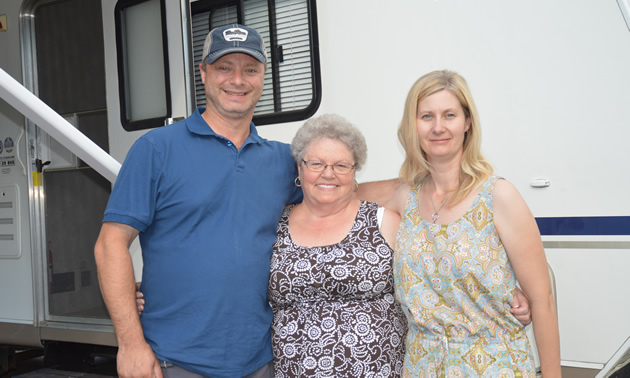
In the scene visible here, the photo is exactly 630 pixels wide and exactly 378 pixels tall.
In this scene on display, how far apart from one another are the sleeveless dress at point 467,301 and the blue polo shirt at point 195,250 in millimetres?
533

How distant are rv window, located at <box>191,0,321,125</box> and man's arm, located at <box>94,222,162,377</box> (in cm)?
149

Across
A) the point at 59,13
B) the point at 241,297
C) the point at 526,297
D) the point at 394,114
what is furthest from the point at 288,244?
the point at 59,13

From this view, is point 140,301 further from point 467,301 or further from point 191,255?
point 467,301

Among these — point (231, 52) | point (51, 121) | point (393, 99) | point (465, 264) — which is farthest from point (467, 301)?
point (51, 121)

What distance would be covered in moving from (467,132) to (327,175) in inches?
19.3

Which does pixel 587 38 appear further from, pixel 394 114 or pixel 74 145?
pixel 74 145

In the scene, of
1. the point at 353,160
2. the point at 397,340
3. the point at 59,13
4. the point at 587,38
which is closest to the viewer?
the point at 397,340

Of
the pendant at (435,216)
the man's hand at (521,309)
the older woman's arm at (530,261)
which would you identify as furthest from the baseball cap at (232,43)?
the man's hand at (521,309)

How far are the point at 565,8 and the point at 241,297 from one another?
68.8 inches

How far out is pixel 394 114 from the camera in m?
2.95

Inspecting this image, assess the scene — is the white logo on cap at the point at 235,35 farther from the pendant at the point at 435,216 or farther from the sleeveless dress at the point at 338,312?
the pendant at the point at 435,216

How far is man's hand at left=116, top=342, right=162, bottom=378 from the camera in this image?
1896 millimetres

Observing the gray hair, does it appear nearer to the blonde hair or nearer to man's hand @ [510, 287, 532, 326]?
the blonde hair

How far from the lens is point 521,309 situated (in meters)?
1.89
